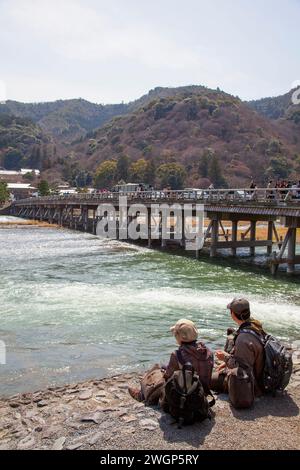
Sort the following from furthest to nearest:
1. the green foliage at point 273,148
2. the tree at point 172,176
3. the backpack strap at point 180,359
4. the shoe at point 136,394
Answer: the green foliage at point 273,148 → the tree at point 172,176 → the shoe at point 136,394 → the backpack strap at point 180,359

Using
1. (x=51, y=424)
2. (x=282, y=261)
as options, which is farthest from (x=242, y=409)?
(x=282, y=261)

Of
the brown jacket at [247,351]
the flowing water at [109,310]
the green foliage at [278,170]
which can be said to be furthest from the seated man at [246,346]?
the green foliage at [278,170]

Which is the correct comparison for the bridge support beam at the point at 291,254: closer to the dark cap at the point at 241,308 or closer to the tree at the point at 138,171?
the dark cap at the point at 241,308

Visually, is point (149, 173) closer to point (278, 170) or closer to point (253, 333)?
point (278, 170)

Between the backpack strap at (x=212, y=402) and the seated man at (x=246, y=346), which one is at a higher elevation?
the seated man at (x=246, y=346)

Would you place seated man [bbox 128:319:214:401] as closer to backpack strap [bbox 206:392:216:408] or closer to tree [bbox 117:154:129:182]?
backpack strap [bbox 206:392:216:408]

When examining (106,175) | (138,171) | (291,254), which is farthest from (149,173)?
(291,254)

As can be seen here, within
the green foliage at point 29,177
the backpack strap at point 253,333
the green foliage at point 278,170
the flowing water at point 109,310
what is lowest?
the flowing water at point 109,310

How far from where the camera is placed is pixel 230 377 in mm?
6488

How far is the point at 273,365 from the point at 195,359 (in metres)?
1.14

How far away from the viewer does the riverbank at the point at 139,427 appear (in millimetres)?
5664

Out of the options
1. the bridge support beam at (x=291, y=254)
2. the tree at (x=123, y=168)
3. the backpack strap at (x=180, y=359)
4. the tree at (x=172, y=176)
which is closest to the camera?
the backpack strap at (x=180, y=359)

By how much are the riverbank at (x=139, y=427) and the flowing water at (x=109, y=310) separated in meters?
1.98

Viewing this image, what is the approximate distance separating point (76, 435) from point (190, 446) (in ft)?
5.02
